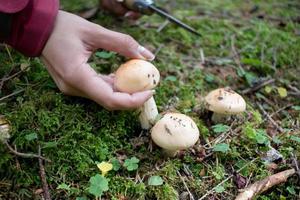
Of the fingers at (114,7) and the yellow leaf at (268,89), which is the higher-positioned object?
the fingers at (114,7)

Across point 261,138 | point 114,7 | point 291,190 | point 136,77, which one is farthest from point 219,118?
point 114,7

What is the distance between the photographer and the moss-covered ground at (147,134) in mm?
2199

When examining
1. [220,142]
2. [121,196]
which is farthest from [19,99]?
[220,142]

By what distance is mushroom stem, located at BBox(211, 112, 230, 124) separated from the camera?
276cm

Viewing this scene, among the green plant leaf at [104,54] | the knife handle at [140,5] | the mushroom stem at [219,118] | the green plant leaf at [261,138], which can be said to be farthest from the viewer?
the knife handle at [140,5]

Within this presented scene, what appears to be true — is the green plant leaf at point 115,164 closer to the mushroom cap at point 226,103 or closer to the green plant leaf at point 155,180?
the green plant leaf at point 155,180

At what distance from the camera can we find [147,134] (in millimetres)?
2520

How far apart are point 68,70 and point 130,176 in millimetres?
736

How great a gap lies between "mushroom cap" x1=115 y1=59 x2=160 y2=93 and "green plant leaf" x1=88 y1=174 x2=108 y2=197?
0.54 metres

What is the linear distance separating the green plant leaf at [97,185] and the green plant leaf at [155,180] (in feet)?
0.88

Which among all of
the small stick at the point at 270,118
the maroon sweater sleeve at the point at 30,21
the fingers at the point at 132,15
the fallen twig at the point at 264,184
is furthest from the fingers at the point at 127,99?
the fingers at the point at 132,15

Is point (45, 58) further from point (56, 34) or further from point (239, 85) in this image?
point (239, 85)

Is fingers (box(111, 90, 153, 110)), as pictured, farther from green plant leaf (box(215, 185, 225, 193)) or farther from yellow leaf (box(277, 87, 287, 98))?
yellow leaf (box(277, 87, 287, 98))

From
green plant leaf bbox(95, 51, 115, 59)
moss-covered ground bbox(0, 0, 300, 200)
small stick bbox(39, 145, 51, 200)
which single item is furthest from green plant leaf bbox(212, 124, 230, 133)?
small stick bbox(39, 145, 51, 200)
